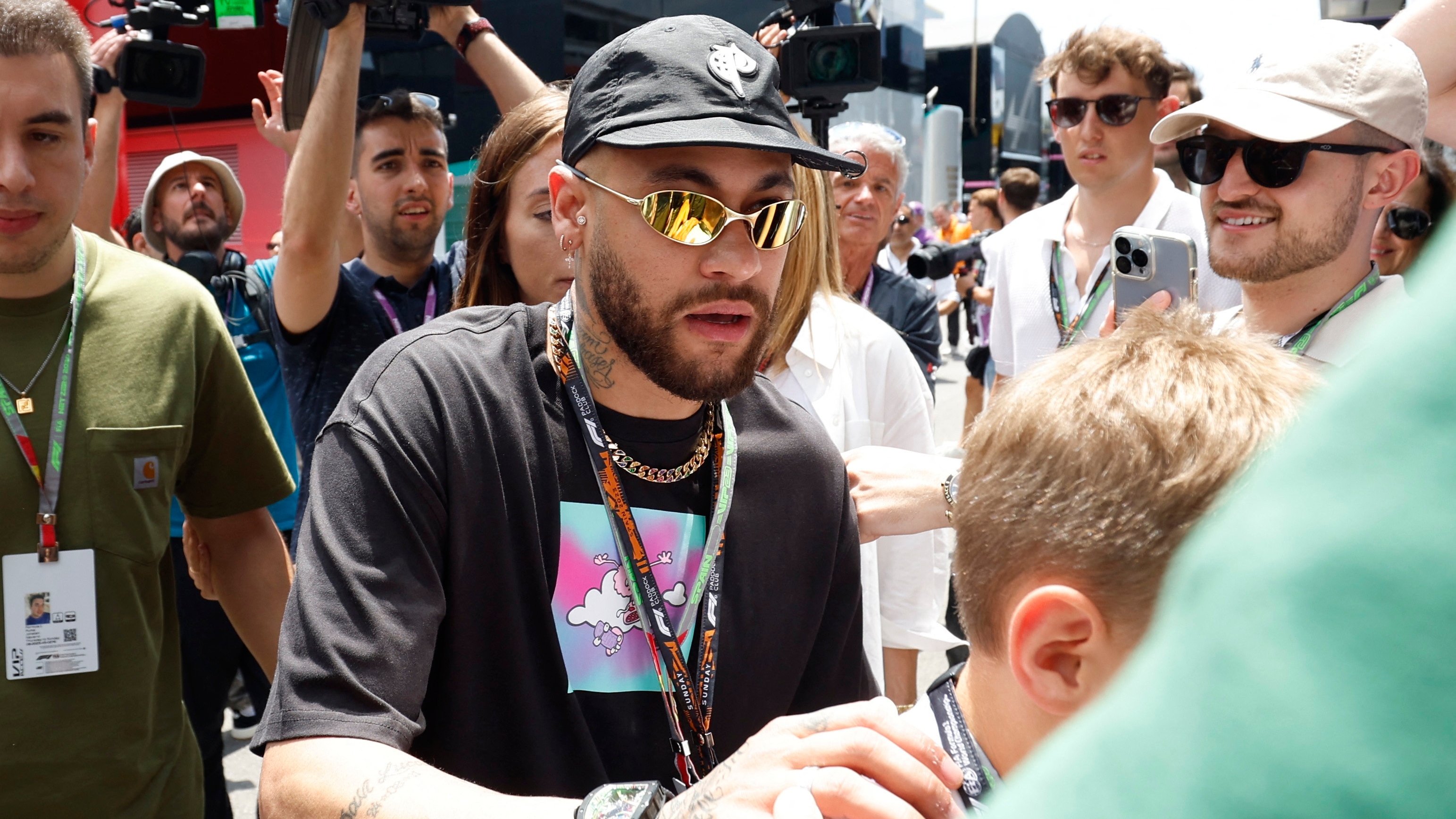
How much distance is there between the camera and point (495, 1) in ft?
41.9

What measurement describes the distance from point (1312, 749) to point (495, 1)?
45.0ft

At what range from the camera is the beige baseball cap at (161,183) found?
541 centimetres

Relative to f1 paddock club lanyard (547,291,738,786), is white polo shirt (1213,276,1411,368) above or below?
above

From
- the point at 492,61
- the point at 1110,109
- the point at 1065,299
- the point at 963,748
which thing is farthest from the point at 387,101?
the point at 963,748

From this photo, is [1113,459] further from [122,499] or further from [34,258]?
[34,258]

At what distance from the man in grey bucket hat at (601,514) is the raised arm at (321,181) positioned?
122 centimetres

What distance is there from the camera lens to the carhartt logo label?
95.0 inches

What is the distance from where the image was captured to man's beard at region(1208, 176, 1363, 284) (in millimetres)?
2199

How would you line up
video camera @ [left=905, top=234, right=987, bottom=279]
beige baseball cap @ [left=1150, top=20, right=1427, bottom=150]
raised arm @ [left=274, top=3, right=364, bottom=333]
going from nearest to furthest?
beige baseball cap @ [left=1150, top=20, right=1427, bottom=150], raised arm @ [left=274, top=3, right=364, bottom=333], video camera @ [left=905, top=234, right=987, bottom=279]

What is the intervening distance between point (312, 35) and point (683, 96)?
2050mm

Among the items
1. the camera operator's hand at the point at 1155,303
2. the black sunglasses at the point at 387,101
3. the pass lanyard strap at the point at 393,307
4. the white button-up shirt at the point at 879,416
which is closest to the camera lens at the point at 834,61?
the white button-up shirt at the point at 879,416

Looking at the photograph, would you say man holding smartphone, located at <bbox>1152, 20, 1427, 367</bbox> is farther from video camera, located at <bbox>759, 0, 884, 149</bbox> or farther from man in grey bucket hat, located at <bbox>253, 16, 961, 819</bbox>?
video camera, located at <bbox>759, 0, 884, 149</bbox>

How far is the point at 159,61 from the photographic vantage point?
452 centimetres

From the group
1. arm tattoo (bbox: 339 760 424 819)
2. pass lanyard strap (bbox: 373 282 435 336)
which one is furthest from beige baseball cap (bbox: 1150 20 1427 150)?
pass lanyard strap (bbox: 373 282 435 336)
